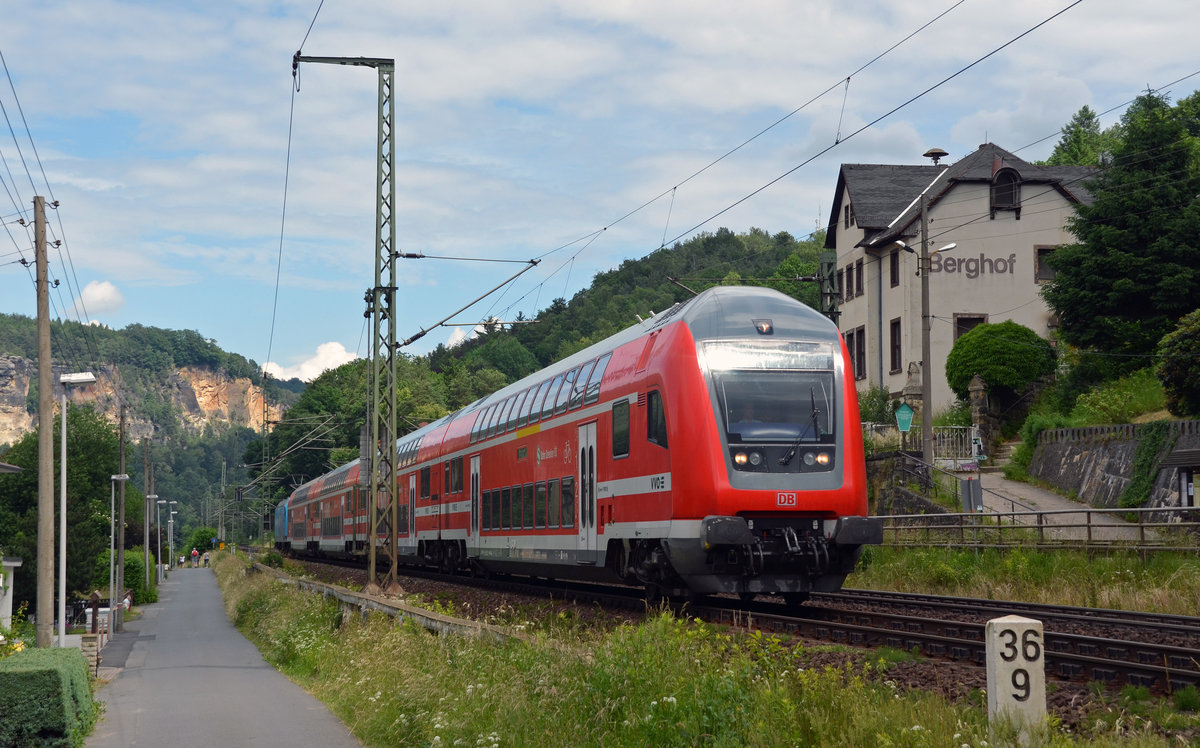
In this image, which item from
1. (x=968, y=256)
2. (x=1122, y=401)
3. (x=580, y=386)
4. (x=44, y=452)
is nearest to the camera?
(x=580, y=386)

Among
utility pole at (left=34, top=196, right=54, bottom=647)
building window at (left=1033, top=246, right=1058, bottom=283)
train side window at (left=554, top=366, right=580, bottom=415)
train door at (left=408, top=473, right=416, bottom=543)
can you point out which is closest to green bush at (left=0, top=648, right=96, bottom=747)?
train side window at (left=554, top=366, right=580, bottom=415)

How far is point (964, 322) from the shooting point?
4772cm

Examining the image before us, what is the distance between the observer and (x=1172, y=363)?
30.1 meters

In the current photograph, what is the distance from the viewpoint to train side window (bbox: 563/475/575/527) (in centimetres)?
1912

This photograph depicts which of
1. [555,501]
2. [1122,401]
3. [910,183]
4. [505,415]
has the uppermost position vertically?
[910,183]

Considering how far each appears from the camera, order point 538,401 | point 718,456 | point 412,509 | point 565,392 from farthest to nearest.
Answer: point 412,509
point 538,401
point 565,392
point 718,456

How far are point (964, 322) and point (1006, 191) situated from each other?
5316 millimetres

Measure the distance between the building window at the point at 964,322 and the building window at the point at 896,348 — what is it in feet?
7.11

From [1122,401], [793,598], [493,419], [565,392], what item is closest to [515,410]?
[493,419]

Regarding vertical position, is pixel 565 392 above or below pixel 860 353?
below

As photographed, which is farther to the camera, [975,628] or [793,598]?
[793,598]

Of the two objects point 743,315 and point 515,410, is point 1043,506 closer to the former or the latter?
point 515,410

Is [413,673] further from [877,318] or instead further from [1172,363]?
[877,318]

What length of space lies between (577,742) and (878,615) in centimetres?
733
